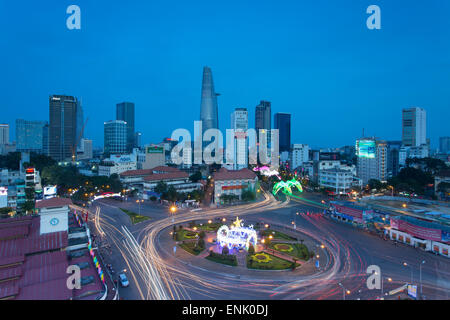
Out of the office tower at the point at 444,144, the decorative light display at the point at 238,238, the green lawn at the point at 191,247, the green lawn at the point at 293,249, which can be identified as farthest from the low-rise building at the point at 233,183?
the office tower at the point at 444,144

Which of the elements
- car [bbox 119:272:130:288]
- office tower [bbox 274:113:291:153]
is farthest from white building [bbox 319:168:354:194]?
office tower [bbox 274:113:291:153]

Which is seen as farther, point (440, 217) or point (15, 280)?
point (440, 217)

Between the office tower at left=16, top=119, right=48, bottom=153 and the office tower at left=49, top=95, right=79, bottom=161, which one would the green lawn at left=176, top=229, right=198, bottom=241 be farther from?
the office tower at left=16, top=119, right=48, bottom=153

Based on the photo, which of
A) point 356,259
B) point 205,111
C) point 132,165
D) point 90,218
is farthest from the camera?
point 205,111

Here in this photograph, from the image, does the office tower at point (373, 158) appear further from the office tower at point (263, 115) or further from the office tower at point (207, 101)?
the office tower at point (263, 115)
